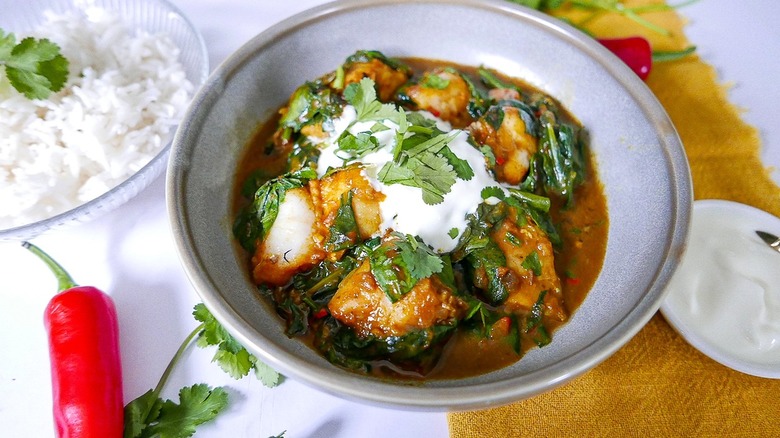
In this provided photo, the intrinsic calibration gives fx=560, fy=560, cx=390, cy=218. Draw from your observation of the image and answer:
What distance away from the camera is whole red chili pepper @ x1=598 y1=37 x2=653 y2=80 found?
3.94 m

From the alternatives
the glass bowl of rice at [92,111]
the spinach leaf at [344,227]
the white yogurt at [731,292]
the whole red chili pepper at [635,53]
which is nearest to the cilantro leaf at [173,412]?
the spinach leaf at [344,227]

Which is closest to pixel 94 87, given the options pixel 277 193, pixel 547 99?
pixel 277 193

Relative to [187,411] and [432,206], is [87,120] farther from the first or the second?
[432,206]

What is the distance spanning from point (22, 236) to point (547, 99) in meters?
2.96

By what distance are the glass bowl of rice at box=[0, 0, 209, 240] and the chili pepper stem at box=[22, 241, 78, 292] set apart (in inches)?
5.6

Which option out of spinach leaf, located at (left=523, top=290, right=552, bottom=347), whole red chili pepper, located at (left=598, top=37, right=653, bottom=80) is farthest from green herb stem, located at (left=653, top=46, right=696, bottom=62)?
spinach leaf, located at (left=523, top=290, right=552, bottom=347)

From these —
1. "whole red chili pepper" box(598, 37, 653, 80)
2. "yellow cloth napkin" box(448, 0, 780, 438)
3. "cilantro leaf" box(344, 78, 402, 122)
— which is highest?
"cilantro leaf" box(344, 78, 402, 122)

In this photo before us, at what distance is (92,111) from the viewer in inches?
130

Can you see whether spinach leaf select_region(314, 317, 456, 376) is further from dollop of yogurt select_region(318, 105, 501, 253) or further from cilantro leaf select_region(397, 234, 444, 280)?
dollop of yogurt select_region(318, 105, 501, 253)

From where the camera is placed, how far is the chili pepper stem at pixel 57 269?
2.84 metres

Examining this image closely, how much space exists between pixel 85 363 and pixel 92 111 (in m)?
1.58

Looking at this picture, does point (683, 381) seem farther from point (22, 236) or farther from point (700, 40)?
point (22, 236)

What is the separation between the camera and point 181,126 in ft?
8.94

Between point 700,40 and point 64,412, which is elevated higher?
point 700,40
